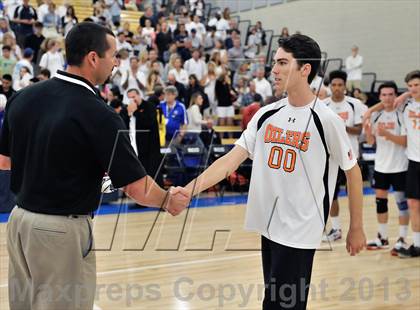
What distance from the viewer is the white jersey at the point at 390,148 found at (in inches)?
312

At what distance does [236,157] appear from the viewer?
12.9 ft

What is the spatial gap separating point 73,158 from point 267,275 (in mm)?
1543

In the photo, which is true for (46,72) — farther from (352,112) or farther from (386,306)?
(386,306)

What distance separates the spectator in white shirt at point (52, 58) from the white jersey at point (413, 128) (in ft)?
27.9

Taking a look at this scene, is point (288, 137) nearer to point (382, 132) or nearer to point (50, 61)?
point (382, 132)

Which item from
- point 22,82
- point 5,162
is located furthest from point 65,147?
point 22,82

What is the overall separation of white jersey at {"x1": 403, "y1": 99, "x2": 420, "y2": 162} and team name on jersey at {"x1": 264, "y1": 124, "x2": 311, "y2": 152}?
4434 mm

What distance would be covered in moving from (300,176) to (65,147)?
148 cm

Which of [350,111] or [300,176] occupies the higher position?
[300,176]

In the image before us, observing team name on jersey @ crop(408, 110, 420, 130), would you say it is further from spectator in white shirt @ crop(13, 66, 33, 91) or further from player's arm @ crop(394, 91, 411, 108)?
spectator in white shirt @ crop(13, 66, 33, 91)

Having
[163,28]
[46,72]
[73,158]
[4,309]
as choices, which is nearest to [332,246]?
[4,309]

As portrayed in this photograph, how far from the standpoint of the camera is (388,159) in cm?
800

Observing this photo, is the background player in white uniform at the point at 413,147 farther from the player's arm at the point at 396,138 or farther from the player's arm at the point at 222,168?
the player's arm at the point at 222,168

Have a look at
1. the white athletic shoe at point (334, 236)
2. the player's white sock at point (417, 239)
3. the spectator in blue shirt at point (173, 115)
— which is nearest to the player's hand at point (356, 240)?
the player's white sock at point (417, 239)
